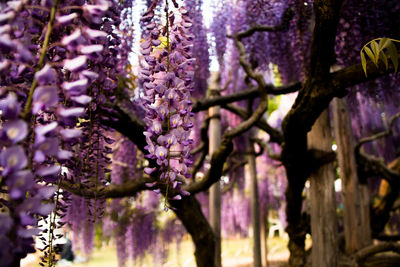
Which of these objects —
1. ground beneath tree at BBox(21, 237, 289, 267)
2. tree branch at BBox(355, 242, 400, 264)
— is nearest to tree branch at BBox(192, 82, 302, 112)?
tree branch at BBox(355, 242, 400, 264)

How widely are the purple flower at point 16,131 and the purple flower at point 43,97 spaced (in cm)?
3

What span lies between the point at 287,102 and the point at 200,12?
198 cm

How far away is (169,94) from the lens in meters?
0.99

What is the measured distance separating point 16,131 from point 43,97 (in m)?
0.07

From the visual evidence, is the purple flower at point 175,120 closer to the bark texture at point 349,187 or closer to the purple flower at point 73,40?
the purple flower at point 73,40

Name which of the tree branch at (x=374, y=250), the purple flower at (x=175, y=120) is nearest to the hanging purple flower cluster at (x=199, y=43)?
the purple flower at (x=175, y=120)

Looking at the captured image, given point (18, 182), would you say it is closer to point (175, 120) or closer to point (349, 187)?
point (175, 120)

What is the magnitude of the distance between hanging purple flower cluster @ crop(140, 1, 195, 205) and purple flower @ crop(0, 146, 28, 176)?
17.9 inches

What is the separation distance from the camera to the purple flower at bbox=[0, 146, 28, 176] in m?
0.54

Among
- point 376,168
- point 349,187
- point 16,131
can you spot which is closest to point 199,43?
point 349,187

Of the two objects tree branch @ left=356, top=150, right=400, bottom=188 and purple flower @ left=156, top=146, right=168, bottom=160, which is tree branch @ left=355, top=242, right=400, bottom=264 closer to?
tree branch @ left=356, top=150, right=400, bottom=188

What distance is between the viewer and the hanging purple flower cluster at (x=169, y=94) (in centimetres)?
99

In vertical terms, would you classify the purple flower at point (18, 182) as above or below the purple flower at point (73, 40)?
below

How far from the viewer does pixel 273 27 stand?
2881 mm
